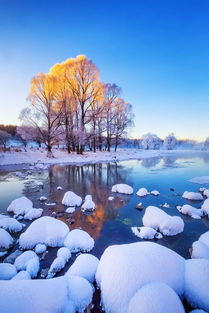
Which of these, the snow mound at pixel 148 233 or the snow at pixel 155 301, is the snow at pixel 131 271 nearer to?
the snow at pixel 155 301

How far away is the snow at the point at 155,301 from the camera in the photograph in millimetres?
1927

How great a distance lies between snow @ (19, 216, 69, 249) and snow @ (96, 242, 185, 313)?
1.49m

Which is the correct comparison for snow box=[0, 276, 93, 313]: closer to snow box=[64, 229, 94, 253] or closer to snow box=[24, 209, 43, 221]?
snow box=[64, 229, 94, 253]

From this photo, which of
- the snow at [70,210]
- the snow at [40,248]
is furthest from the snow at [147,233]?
the snow at [70,210]

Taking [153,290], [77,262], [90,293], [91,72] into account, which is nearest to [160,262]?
[153,290]

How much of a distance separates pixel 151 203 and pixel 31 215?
4.45 m

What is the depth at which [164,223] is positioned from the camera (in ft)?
14.7

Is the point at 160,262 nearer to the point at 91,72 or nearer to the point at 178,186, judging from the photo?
the point at 178,186

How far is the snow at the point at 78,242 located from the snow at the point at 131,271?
941 millimetres

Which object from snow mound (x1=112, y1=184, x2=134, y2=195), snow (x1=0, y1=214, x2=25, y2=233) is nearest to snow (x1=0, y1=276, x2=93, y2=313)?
snow (x1=0, y1=214, x2=25, y2=233)

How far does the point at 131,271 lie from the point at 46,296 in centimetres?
119

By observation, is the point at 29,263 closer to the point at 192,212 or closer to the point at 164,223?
the point at 164,223

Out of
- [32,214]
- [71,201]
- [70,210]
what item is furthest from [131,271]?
[71,201]

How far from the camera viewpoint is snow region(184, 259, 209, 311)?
2.32 metres
